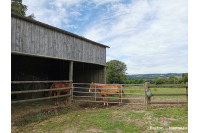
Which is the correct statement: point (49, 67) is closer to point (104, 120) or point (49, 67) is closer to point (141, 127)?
point (104, 120)

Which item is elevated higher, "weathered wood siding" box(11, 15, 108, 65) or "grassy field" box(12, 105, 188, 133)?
"weathered wood siding" box(11, 15, 108, 65)

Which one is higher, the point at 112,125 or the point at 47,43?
the point at 47,43

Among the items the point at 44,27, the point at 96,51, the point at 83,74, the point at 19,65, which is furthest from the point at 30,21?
the point at 83,74

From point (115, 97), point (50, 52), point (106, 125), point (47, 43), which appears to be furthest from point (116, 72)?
point (106, 125)

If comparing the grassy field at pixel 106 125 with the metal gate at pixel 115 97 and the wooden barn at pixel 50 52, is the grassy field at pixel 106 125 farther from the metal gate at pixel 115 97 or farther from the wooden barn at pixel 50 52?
the wooden barn at pixel 50 52

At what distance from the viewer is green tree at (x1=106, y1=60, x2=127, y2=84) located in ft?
99.7

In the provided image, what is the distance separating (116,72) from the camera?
101ft

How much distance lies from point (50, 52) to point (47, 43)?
498 millimetres

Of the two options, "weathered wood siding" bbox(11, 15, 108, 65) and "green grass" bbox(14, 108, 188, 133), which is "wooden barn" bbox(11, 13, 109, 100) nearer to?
"weathered wood siding" bbox(11, 15, 108, 65)

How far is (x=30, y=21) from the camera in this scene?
5938 millimetres

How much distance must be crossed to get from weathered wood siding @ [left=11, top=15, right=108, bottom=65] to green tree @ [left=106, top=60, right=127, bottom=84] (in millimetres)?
20628

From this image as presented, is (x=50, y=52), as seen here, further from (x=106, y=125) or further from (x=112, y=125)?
(x=112, y=125)

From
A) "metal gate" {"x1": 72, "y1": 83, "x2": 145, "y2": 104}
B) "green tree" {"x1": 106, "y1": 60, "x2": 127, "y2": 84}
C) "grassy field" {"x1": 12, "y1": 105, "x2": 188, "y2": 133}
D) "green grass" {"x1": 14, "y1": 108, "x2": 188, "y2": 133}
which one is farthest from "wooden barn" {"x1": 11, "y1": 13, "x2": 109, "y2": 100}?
"green tree" {"x1": 106, "y1": 60, "x2": 127, "y2": 84}

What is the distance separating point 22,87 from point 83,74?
5069 mm
